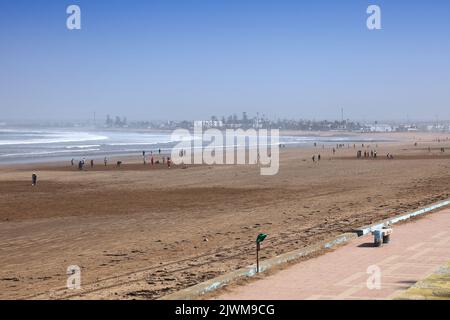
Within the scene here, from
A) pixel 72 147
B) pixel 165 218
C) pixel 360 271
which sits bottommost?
pixel 165 218

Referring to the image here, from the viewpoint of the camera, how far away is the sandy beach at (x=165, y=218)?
11633 mm

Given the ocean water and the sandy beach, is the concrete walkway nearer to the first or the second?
the sandy beach

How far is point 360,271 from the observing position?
33.1 feet

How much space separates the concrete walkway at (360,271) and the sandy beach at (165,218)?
5.09 feet

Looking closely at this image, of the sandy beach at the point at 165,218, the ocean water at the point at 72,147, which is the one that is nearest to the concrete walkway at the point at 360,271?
the sandy beach at the point at 165,218

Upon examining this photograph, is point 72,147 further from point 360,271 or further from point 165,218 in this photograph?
point 360,271

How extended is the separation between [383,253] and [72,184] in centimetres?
2416

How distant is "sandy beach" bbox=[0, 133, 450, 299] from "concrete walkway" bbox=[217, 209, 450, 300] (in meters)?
1.55

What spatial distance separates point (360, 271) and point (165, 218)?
10856 mm

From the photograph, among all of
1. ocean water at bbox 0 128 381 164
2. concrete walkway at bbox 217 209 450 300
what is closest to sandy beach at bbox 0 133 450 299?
concrete walkway at bbox 217 209 450 300

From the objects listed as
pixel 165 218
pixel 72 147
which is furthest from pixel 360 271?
pixel 72 147

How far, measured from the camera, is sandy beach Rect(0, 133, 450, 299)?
11.6 meters
